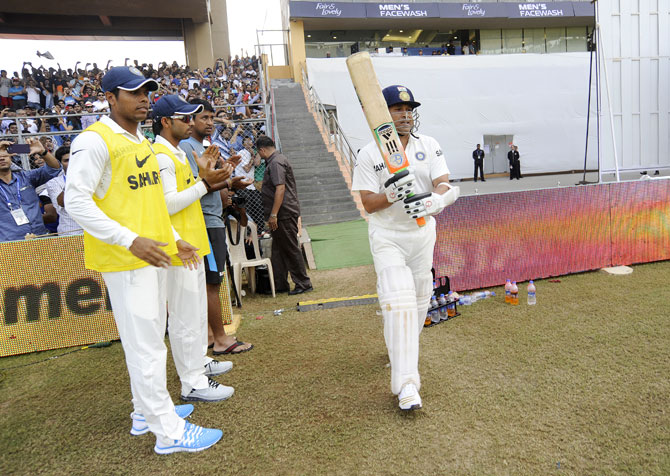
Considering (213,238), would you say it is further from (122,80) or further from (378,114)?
(378,114)

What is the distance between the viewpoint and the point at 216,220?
13.4ft

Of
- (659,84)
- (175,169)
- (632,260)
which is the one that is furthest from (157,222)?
(659,84)

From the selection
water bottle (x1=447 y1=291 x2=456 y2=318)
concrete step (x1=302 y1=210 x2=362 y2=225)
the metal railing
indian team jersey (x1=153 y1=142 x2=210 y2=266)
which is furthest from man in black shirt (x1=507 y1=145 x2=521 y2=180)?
indian team jersey (x1=153 y1=142 x2=210 y2=266)

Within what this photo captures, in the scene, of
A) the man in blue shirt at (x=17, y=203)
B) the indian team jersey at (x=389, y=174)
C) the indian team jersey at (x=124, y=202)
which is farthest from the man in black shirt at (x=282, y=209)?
the indian team jersey at (x=124, y=202)

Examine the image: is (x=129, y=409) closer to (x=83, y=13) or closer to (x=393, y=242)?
(x=393, y=242)

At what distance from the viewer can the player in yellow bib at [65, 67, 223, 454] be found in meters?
2.27

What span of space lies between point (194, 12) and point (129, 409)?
2533 cm

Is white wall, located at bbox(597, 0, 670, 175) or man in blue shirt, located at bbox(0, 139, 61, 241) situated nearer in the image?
man in blue shirt, located at bbox(0, 139, 61, 241)

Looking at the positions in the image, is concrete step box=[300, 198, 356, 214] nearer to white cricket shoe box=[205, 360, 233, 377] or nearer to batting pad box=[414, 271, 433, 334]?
white cricket shoe box=[205, 360, 233, 377]

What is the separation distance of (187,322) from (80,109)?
43.0 feet

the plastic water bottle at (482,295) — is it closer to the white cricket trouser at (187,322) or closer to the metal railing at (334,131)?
the white cricket trouser at (187,322)

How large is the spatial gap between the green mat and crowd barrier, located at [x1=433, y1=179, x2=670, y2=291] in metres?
2.37

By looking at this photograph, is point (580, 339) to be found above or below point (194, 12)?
below

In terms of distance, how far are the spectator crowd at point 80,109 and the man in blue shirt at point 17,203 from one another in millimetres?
19
